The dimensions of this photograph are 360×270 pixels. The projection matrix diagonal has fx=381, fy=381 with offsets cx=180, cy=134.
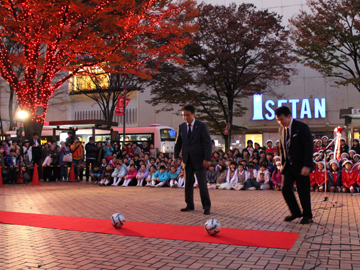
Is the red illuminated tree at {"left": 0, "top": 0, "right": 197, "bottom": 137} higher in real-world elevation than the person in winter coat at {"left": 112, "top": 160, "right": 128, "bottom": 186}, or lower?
higher

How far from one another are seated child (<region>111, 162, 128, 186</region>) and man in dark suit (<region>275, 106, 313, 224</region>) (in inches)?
397

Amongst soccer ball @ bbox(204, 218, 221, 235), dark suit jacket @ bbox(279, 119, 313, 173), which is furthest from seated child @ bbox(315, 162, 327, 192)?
soccer ball @ bbox(204, 218, 221, 235)

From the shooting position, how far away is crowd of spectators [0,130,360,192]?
1202cm

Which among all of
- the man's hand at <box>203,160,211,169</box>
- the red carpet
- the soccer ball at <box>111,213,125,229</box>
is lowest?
the red carpet

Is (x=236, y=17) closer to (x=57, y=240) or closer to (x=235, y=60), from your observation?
(x=235, y=60)

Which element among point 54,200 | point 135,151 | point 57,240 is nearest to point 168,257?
point 57,240

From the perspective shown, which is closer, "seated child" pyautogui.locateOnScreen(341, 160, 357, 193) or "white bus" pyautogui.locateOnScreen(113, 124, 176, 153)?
"seated child" pyautogui.locateOnScreen(341, 160, 357, 193)

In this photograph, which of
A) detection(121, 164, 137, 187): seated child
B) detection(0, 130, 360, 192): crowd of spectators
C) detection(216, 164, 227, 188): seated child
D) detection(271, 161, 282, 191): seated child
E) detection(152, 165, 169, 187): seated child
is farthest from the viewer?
detection(121, 164, 137, 187): seated child

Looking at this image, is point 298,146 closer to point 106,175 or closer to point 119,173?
point 119,173

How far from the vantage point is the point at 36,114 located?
1603 cm

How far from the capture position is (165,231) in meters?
5.56

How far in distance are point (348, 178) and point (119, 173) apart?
8.55 m

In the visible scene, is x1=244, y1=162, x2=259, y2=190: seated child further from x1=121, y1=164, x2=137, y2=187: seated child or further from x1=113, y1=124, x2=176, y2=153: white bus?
x1=113, y1=124, x2=176, y2=153: white bus

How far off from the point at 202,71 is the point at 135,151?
7555 mm
